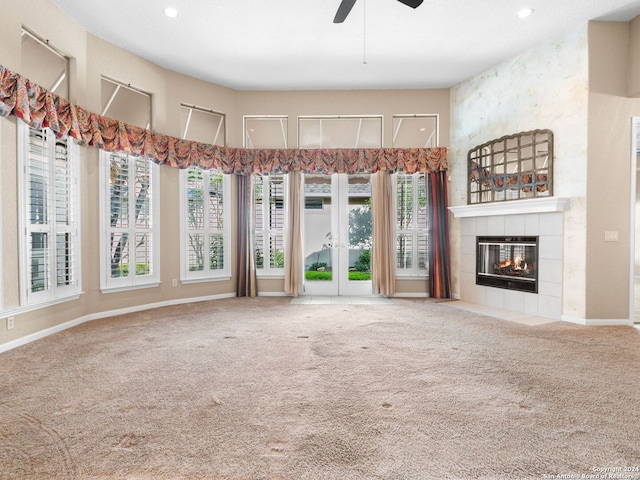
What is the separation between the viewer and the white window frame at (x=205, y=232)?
518 centimetres

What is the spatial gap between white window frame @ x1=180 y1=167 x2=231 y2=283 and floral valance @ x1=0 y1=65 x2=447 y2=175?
9.2 inches

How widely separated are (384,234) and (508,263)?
5.99 ft

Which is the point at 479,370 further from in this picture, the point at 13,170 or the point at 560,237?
the point at 13,170

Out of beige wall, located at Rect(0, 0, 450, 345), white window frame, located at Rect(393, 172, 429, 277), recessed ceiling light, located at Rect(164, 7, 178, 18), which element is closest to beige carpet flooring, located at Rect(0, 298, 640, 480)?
beige wall, located at Rect(0, 0, 450, 345)

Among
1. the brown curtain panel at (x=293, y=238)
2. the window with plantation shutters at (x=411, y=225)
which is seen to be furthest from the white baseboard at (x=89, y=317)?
the window with plantation shutters at (x=411, y=225)

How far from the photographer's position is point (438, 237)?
219 inches

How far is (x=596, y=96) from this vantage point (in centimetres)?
387

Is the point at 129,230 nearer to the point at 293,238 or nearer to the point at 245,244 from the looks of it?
the point at 245,244

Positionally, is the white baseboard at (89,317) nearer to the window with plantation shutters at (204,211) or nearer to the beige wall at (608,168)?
the window with plantation shutters at (204,211)

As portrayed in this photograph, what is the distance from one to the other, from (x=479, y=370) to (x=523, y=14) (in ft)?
12.3

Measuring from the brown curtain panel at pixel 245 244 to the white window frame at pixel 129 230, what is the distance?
123cm

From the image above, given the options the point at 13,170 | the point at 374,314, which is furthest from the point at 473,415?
the point at 13,170

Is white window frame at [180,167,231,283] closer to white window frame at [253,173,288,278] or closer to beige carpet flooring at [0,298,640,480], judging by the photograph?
white window frame at [253,173,288,278]

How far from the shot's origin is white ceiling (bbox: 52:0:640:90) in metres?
3.59
